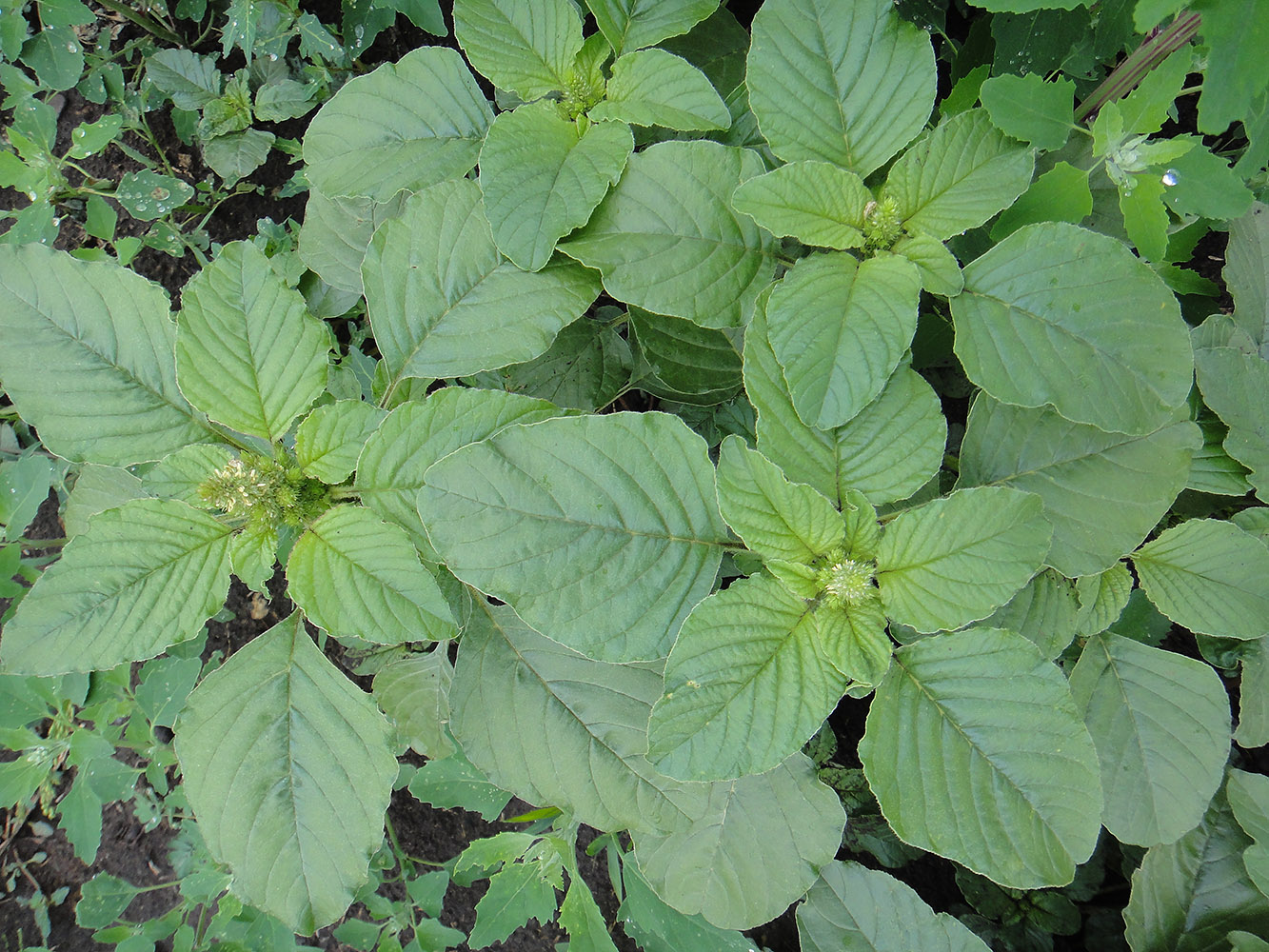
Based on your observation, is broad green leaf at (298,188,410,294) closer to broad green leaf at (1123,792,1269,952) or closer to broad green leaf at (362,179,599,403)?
broad green leaf at (362,179,599,403)

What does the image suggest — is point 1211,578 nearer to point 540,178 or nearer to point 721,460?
point 721,460

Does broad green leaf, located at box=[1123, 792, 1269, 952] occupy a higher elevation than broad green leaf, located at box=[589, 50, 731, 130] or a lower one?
lower

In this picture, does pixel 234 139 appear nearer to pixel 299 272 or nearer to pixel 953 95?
pixel 299 272

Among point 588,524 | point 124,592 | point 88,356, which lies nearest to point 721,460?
point 588,524

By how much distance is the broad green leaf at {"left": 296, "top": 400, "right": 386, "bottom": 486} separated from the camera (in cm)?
119

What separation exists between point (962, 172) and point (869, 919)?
1382 millimetres

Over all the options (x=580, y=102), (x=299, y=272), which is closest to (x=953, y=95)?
(x=580, y=102)

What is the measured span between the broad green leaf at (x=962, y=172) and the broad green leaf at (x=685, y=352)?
0.37 metres

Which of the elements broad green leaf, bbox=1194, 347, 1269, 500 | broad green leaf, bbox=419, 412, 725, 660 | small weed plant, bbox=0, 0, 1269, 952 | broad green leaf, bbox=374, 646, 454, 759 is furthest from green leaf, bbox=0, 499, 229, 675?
broad green leaf, bbox=1194, 347, 1269, 500

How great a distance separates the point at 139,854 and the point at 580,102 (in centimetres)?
243

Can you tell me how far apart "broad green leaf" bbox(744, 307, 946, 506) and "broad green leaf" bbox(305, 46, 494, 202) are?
643 mm

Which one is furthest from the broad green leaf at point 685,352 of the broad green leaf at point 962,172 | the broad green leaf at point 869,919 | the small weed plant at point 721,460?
the broad green leaf at point 869,919

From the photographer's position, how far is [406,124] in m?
1.38

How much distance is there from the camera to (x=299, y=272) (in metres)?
1.80
